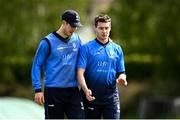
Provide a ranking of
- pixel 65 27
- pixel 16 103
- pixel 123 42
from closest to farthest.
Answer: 1. pixel 65 27
2. pixel 16 103
3. pixel 123 42


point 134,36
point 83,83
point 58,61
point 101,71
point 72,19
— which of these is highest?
point 72,19

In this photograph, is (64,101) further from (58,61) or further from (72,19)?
(72,19)

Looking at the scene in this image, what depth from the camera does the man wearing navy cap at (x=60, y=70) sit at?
9062mm

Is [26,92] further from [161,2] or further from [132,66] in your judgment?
[161,2]

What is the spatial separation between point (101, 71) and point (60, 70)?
20.9 inches

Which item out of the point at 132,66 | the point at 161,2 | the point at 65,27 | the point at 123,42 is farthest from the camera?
the point at 132,66

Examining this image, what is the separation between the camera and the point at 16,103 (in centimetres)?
1516

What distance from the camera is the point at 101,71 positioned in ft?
30.3

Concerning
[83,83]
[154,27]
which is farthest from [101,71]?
[154,27]

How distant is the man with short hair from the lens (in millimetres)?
9125

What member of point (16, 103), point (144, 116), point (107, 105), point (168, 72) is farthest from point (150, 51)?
point (107, 105)

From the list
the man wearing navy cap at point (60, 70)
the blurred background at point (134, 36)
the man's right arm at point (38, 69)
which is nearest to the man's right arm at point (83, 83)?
the man wearing navy cap at point (60, 70)

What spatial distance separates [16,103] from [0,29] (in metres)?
11.4

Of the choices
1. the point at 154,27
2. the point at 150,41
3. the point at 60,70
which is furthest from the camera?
the point at 150,41
